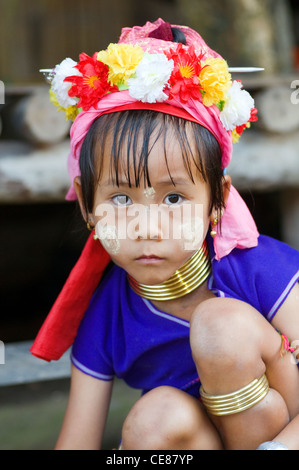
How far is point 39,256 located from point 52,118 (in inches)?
78.6

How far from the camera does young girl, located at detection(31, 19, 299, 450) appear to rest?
4.54 feet

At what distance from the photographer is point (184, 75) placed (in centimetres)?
142

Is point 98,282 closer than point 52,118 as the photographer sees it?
Yes

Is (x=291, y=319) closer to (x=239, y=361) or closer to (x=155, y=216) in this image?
(x=239, y=361)

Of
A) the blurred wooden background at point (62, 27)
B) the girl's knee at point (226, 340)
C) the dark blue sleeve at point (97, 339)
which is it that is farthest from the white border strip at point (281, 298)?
the blurred wooden background at point (62, 27)

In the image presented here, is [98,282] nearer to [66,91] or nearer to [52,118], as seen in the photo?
[66,91]

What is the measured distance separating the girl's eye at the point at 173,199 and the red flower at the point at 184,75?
22 cm

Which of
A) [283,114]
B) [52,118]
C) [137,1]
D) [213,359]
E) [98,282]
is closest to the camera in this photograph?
[213,359]

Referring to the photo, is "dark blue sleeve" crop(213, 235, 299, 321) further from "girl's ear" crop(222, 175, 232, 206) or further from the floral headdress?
the floral headdress

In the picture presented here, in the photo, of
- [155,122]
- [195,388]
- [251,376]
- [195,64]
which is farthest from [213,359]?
[195,64]

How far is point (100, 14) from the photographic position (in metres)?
5.35

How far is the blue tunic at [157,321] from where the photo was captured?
1.52 metres

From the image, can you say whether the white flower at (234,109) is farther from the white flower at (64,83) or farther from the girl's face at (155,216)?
the white flower at (64,83)

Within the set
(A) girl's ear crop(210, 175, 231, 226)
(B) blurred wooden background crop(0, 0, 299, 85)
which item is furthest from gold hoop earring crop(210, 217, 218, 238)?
(B) blurred wooden background crop(0, 0, 299, 85)
